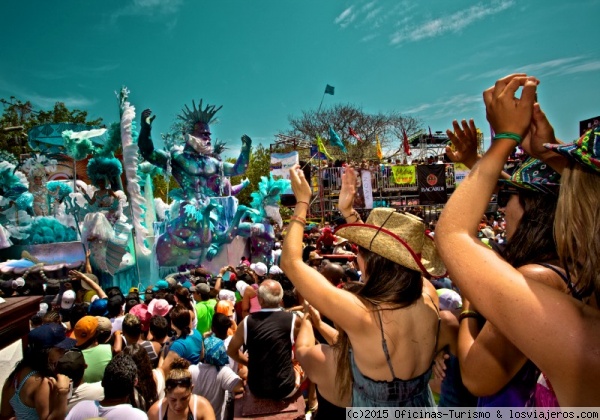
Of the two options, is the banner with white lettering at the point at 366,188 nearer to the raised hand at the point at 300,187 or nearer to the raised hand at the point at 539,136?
the raised hand at the point at 300,187

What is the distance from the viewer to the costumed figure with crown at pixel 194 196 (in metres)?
11.7

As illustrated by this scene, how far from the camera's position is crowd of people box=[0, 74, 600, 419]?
822mm

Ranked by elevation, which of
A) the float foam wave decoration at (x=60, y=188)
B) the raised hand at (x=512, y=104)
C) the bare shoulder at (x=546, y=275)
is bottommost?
the bare shoulder at (x=546, y=275)

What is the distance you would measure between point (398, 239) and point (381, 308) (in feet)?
0.95

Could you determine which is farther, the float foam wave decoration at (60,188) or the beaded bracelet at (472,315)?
the float foam wave decoration at (60,188)

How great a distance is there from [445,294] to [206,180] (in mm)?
10708

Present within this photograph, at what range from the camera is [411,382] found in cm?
161

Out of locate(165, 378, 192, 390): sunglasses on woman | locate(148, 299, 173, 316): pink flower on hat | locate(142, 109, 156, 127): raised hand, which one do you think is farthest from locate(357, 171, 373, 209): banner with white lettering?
locate(165, 378, 192, 390): sunglasses on woman

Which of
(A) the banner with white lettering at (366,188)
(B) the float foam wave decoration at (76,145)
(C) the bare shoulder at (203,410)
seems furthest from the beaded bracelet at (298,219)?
(A) the banner with white lettering at (366,188)

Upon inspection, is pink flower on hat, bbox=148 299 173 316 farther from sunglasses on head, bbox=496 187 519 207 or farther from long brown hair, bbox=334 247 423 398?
sunglasses on head, bbox=496 187 519 207

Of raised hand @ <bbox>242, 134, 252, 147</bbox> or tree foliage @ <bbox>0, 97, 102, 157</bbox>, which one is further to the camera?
tree foliage @ <bbox>0, 97, 102, 157</bbox>

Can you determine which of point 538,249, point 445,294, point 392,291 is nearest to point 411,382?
point 392,291

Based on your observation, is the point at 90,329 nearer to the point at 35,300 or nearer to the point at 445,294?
the point at 35,300

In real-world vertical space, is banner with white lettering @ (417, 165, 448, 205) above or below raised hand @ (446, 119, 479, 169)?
below
